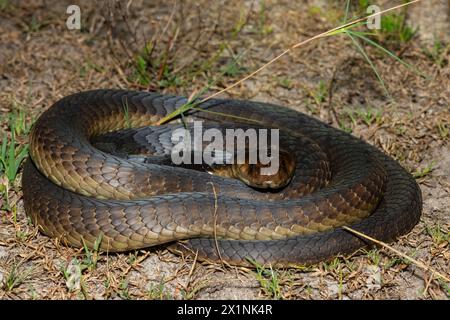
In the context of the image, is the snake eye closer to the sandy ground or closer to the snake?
the snake

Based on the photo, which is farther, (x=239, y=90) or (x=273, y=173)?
(x=239, y=90)

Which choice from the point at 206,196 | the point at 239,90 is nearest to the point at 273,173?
the point at 206,196

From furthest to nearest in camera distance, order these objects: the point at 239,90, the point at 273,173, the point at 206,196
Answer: the point at 239,90 → the point at 273,173 → the point at 206,196

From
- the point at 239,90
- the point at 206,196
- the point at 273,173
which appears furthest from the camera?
the point at 239,90

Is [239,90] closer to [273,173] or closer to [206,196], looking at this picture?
[273,173]

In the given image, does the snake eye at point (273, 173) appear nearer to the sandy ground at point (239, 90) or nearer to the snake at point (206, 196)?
the snake at point (206, 196)
